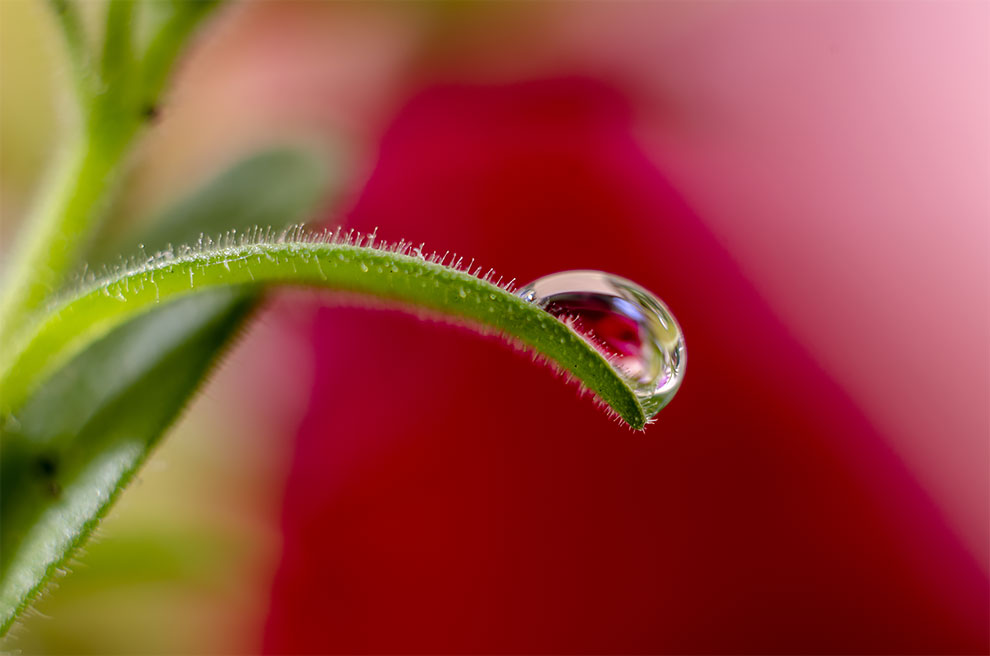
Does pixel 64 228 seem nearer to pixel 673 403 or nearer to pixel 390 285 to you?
pixel 390 285

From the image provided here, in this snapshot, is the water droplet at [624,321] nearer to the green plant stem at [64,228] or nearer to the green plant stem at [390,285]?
the green plant stem at [390,285]

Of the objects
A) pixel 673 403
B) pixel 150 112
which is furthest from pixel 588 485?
pixel 150 112

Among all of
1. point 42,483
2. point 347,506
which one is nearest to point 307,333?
point 347,506

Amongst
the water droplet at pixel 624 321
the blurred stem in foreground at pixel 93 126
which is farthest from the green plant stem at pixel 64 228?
the water droplet at pixel 624 321

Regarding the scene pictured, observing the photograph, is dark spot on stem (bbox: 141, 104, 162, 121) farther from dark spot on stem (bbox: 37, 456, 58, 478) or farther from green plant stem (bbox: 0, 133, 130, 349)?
dark spot on stem (bbox: 37, 456, 58, 478)

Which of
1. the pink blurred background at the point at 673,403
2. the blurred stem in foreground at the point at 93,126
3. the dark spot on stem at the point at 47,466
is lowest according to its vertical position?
the dark spot on stem at the point at 47,466

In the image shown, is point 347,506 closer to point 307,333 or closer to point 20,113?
point 307,333
